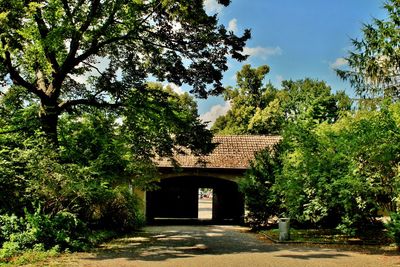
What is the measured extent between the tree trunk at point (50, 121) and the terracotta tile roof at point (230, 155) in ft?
27.4

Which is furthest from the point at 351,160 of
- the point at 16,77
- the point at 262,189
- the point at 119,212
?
Answer: the point at 16,77

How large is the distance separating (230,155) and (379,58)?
11.3 m

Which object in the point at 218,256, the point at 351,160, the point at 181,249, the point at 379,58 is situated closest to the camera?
the point at 218,256

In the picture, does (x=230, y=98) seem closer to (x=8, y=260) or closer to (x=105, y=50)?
(x=105, y=50)

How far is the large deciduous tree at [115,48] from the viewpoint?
1430 centimetres

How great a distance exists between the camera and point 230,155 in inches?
1050

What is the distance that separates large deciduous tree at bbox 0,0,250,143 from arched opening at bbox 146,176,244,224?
1389cm

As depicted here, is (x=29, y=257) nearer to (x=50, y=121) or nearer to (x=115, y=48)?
(x=50, y=121)

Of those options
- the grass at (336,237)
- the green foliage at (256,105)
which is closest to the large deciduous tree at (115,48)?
the grass at (336,237)

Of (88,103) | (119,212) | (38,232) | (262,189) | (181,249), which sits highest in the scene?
(88,103)

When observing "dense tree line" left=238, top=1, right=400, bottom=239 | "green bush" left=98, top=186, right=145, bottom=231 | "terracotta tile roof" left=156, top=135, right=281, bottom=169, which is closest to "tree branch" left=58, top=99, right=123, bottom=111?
"green bush" left=98, top=186, right=145, bottom=231

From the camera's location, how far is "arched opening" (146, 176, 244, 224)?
100ft

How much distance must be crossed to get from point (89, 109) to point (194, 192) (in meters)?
17.0

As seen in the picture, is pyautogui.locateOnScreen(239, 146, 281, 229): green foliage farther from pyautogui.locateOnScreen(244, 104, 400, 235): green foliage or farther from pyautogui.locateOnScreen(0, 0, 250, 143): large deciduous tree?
pyautogui.locateOnScreen(0, 0, 250, 143): large deciduous tree
